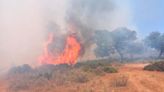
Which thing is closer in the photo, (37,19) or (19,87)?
(19,87)

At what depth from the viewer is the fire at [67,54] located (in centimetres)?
5094

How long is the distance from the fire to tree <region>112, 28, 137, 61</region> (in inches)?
538

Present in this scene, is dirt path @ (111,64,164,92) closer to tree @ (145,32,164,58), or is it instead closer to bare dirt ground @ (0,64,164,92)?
bare dirt ground @ (0,64,164,92)


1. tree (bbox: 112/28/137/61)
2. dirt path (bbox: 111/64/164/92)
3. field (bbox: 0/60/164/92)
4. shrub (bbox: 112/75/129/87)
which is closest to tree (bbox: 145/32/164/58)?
tree (bbox: 112/28/137/61)

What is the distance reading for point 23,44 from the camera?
64688 millimetres

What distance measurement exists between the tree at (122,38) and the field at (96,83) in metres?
28.6

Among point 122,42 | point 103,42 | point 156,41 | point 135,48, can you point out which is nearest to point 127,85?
point 103,42

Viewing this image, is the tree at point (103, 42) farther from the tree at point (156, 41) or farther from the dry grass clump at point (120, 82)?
the dry grass clump at point (120, 82)

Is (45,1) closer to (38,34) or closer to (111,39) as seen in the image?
(38,34)

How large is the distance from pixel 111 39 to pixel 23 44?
15.3 meters

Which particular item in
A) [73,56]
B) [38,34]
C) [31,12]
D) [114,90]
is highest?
[31,12]

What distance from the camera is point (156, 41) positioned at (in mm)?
70438

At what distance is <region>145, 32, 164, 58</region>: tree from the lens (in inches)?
2694

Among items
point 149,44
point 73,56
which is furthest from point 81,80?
point 149,44
